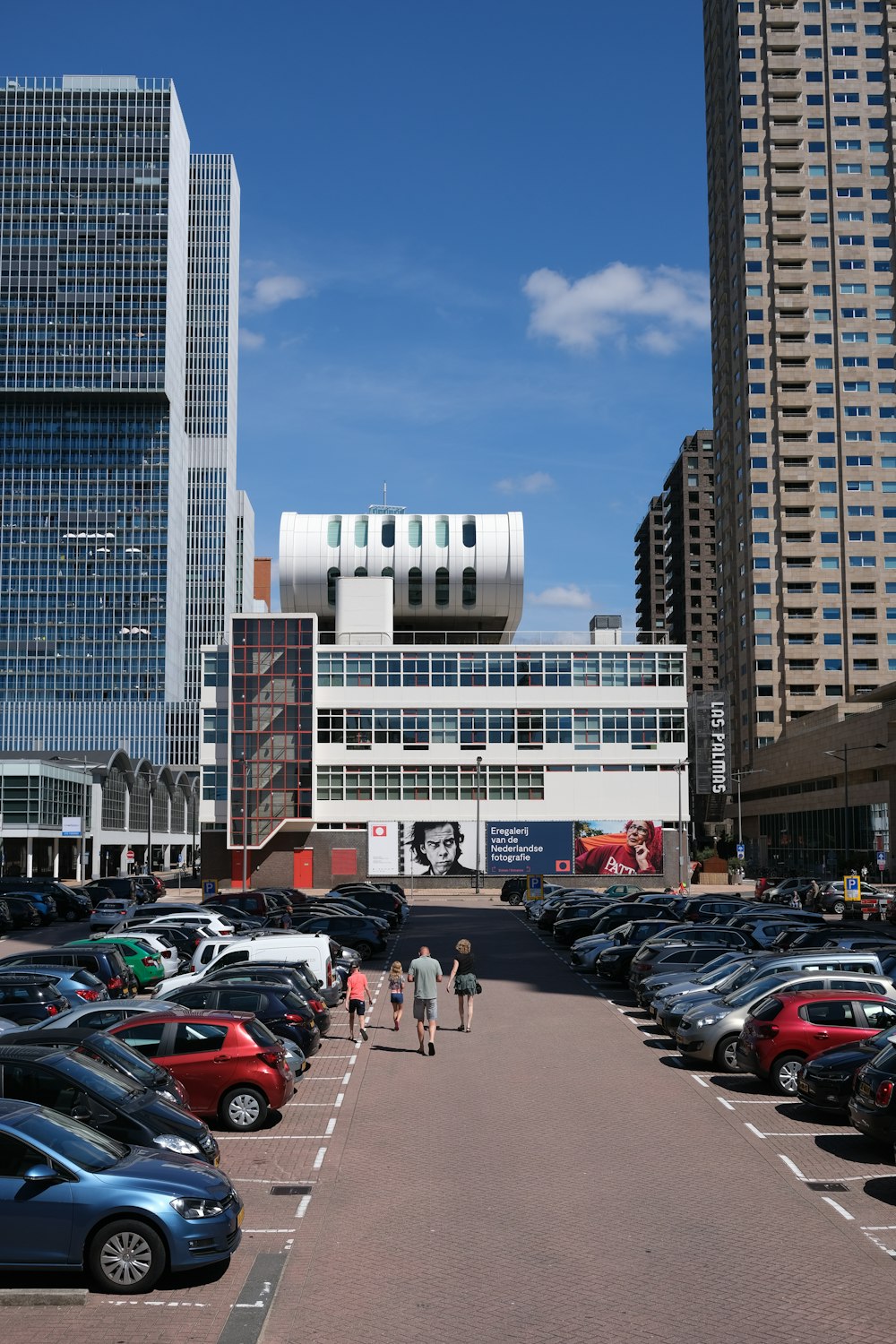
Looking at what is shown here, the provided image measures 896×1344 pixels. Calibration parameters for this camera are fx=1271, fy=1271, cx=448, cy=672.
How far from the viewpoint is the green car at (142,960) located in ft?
98.1

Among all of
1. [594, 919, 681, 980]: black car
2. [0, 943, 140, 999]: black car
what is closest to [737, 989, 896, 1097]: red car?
[594, 919, 681, 980]: black car

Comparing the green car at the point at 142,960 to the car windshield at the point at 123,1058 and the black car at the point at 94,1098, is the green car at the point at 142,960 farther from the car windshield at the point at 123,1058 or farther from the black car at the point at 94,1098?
the black car at the point at 94,1098

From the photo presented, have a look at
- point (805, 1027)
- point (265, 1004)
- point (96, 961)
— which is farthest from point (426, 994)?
point (96, 961)

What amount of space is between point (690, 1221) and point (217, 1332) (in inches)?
196

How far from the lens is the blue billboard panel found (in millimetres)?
80250

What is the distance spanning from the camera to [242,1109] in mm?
16688

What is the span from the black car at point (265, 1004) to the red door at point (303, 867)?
60.1m

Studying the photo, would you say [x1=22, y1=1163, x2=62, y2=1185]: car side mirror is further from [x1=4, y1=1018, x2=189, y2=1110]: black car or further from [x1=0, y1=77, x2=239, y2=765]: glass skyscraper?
[x1=0, y1=77, x2=239, y2=765]: glass skyscraper

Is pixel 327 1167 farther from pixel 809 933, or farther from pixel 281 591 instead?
pixel 281 591

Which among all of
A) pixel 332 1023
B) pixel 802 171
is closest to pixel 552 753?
pixel 332 1023

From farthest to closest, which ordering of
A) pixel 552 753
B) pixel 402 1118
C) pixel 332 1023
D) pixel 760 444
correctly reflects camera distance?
pixel 760 444
pixel 552 753
pixel 332 1023
pixel 402 1118

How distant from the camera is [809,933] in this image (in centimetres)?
3197

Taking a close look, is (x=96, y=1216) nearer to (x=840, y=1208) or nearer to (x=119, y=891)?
(x=840, y=1208)

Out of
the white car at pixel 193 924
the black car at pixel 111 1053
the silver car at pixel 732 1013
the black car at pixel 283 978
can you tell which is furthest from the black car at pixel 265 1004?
the white car at pixel 193 924
